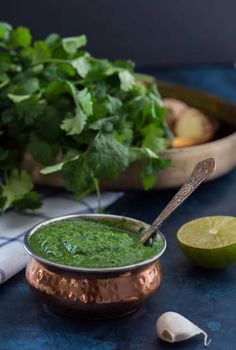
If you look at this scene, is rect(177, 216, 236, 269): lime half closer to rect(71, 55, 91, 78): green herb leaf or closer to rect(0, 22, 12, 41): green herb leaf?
rect(71, 55, 91, 78): green herb leaf

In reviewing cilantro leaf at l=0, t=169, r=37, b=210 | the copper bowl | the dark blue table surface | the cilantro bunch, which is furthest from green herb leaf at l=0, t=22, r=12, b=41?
the copper bowl

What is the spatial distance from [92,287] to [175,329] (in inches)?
4.0

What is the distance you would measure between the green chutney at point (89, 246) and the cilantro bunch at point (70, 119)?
0.67 ft

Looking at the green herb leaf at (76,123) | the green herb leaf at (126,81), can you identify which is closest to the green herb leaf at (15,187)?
the green herb leaf at (76,123)

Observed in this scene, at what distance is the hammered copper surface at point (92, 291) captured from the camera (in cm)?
93

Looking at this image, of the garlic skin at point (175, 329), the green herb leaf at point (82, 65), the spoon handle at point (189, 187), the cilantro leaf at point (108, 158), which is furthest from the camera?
the green herb leaf at point (82, 65)

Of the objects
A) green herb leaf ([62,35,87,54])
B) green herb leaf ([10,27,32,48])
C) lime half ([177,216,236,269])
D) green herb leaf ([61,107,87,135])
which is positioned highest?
green herb leaf ([10,27,32,48])

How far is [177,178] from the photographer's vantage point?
1.33 meters

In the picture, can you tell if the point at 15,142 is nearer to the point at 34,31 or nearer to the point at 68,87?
the point at 68,87

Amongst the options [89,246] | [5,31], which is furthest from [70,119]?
[89,246]

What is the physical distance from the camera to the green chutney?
0.94 m

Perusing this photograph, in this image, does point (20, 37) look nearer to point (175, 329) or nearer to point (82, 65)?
point (82, 65)

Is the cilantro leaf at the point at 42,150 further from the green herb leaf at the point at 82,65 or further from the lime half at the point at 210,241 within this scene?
the lime half at the point at 210,241

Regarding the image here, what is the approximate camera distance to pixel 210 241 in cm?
109
